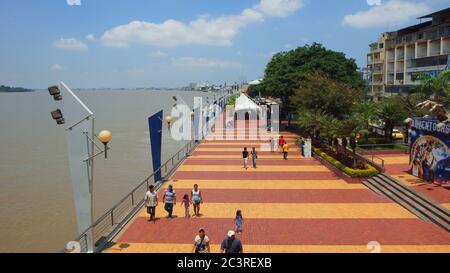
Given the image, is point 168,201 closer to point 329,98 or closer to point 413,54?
point 329,98

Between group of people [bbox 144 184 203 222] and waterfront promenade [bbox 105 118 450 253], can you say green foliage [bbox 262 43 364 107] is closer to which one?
waterfront promenade [bbox 105 118 450 253]

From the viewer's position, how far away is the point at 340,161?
22938 mm

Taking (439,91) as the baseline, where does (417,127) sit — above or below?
below

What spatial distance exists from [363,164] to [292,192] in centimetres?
505

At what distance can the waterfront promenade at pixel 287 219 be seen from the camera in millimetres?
12078

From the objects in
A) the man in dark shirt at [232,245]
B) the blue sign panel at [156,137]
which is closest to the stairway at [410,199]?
the man in dark shirt at [232,245]

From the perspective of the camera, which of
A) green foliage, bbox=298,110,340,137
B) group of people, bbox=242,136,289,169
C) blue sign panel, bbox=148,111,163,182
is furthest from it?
group of people, bbox=242,136,289,169

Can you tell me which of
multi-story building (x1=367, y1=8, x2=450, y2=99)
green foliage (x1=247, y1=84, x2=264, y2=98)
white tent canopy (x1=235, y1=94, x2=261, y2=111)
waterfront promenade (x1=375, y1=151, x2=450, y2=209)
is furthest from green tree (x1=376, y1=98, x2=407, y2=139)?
green foliage (x1=247, y1=84, x2=264, y2=98)

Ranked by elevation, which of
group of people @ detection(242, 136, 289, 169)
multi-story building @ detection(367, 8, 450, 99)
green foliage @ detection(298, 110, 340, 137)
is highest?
multi-story building @ detection(367, 8, 450, 99)

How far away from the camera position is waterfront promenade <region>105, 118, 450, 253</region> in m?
12.1

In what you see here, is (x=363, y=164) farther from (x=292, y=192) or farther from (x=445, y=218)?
(x=445, y=218)

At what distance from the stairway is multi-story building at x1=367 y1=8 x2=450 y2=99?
99.7 ft
